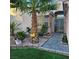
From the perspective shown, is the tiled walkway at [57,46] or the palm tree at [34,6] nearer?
the tiled walkway at [57,46]

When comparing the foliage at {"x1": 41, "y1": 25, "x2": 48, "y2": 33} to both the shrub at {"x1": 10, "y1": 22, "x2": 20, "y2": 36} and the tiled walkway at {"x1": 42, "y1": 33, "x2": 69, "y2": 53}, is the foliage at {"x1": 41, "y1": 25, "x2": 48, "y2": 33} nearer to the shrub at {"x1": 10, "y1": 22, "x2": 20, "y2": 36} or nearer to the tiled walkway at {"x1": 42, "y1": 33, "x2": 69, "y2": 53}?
→ the shrub at {"x1": 10, "y1": 22, "x2": 20, "y2": 36}

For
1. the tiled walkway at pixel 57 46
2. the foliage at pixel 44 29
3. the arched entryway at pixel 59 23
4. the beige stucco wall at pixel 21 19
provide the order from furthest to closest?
the arched entryway at pixel 59 23
the beige stucco wall at pixel 21 19
the foliage at pixel 44 29
the tiled walkway at pixel 57 46

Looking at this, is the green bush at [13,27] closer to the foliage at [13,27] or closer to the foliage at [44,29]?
the foliage at [13,27]

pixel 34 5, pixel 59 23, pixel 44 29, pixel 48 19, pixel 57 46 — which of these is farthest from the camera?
pixel 59 23

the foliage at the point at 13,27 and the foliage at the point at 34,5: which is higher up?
the foliage at the point at 34,5

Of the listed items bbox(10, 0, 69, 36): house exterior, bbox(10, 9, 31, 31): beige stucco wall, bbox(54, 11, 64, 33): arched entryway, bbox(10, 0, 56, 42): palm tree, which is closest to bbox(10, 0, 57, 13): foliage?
bbox(10, 0, 56, 42): palm tree

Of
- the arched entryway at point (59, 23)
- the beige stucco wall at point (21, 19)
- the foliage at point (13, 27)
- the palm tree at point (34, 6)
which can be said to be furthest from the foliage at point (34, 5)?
the arched entryway at point (59, 23)

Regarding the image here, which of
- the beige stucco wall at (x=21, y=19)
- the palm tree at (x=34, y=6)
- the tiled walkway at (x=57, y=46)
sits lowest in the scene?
the tiled walkway at (x=57, y=46)

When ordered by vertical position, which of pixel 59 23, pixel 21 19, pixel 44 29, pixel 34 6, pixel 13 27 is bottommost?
pixel 44 29

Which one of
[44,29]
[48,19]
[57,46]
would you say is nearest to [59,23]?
[48,19]

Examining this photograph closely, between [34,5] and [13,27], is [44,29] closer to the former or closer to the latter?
[13,27]
